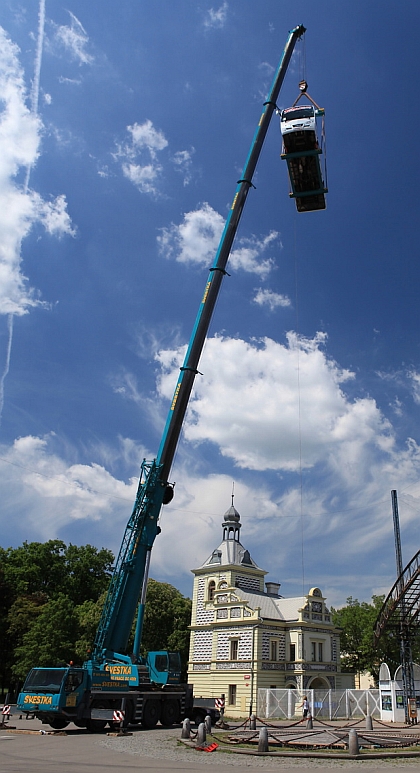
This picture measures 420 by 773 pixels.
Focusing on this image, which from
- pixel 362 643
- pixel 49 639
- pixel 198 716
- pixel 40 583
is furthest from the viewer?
pixel 40 583

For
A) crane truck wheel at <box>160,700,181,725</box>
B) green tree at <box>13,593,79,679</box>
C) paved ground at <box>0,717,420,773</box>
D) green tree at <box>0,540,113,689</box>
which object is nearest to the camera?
paved ground at <box>0,717,420,773</box>

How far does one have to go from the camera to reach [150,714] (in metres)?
22.6

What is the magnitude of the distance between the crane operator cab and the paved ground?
60.9 ft

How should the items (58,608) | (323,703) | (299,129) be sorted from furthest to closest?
(58,608) → (323,703) → (299,129)

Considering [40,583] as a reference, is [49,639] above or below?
below

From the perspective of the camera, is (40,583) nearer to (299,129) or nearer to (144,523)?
(144,523)

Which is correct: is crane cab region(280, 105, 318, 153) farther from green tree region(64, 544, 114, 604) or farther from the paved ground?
green tree region(64, 544, 114, 604)

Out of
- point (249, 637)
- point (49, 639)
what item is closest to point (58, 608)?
point (49, 639)

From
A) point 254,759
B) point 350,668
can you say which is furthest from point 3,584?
point 254,759

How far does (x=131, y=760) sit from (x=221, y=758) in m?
2.23

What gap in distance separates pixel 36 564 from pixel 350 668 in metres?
34.3

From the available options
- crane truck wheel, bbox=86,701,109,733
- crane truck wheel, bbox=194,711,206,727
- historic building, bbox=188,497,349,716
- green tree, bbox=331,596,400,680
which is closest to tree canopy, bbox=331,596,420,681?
green tree, bbox=331,596,400,680

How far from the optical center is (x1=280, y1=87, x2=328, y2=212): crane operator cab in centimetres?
2189

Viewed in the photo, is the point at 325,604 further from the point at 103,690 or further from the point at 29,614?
the point at 103,690
